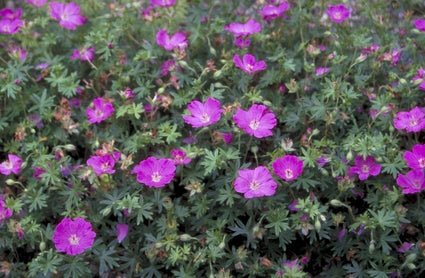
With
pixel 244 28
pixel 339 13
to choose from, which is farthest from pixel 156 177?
pixel 339 13

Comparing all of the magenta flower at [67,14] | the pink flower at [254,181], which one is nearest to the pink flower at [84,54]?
the magenta flower at [67,14]

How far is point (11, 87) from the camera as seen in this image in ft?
10.2

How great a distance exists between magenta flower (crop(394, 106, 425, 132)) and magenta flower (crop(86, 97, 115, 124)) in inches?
56.2

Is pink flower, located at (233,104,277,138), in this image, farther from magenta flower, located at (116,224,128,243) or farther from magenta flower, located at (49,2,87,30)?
magenta flower, located at (49,2,87,30)

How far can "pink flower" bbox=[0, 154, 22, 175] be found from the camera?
282 cm

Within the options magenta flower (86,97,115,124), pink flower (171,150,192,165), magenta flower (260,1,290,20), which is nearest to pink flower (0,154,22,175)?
magenta flower (86,97,115,124)

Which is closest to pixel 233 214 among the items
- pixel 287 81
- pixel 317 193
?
pixel 317 193

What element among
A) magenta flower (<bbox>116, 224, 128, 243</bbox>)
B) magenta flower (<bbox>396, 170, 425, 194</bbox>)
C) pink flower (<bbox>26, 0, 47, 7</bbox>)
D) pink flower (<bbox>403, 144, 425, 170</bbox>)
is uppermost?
pink flower (<bbox>26, 0, 47, 7</bbox>)

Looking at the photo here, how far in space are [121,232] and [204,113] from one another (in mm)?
688

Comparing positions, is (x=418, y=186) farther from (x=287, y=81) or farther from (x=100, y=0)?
(x=100, y=0)

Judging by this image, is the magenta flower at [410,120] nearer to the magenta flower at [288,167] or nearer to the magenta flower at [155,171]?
the magenta flower at [288,167]

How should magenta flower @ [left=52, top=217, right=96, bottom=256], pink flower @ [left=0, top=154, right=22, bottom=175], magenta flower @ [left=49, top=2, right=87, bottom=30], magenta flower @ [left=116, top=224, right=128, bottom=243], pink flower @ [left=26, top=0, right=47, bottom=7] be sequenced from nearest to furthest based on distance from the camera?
magenta flower @ [left=52, top=217, right=96, bottom=256] < magenta flower @ [left=116, top=224, right=128, bottom=243] < pink flower @ [left=0, top=154, right=22, bottom=175] < magenta flower @ [left=49, top=2, right=87, bottom=30] < pink flower @ [left=26, top=0, right=47, bottom=7]

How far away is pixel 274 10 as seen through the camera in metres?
3.28

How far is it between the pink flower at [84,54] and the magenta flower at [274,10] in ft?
3.36
